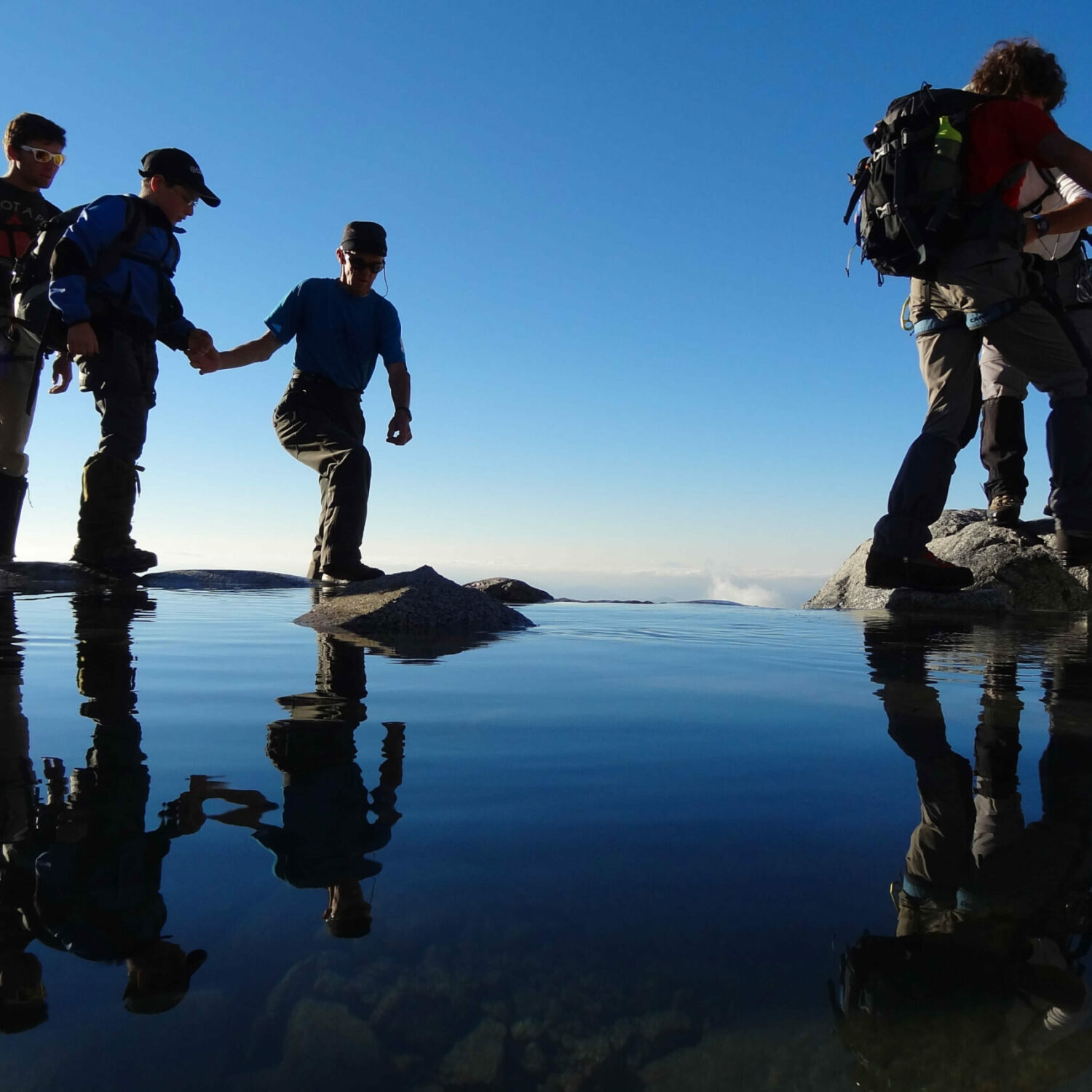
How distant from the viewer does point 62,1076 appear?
2.20 feet

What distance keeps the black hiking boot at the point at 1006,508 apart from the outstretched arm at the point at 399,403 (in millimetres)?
4167

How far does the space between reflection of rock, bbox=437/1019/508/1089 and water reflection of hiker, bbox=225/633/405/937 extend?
0.20 meters

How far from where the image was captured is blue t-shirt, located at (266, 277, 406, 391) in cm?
623

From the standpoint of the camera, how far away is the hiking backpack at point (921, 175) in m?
3.95

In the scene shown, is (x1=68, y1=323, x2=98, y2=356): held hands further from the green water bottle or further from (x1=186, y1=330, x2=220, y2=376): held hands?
the green water bottle

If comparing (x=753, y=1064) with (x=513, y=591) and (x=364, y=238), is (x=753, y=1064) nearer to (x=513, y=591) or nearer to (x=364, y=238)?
(x=364, y=238)

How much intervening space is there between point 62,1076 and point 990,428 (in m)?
5.81

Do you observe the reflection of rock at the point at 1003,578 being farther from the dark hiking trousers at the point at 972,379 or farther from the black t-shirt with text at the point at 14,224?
the black t-shirt with text at the point at 14,224

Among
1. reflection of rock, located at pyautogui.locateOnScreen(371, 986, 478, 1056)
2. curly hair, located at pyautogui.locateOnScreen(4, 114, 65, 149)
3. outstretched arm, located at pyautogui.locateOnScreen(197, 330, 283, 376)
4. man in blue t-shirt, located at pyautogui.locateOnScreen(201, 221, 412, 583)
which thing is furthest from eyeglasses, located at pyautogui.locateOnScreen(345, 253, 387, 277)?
reflection of rock, located at pyautogui.locateOnScreen(371, 986, 478, 1056)

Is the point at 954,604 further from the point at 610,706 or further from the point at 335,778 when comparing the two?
the point at 335,778

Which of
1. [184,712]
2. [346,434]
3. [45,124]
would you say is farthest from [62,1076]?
[45,124]

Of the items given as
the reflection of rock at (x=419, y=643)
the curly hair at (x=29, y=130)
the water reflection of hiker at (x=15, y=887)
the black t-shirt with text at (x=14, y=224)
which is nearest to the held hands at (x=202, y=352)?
the black t-shirt with text at (x=14, y=224)

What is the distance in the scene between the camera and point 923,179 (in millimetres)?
3969

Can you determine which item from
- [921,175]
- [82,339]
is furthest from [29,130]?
[921,175]
